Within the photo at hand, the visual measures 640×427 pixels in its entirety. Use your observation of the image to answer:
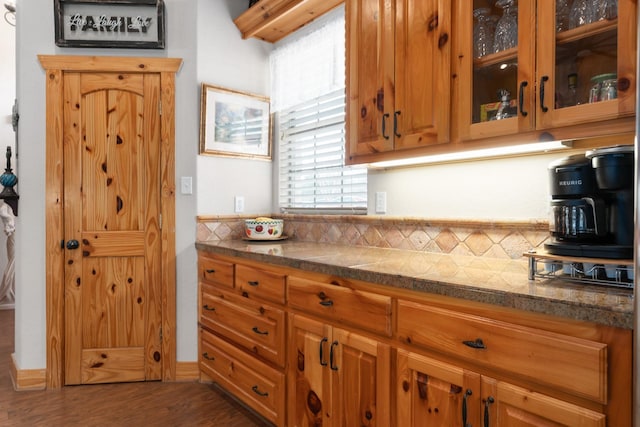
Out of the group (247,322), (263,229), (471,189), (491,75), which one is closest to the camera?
(491,75)

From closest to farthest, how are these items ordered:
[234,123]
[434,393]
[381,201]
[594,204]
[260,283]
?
[594,204], [434,393], [260,283], [381,201], [234,123]

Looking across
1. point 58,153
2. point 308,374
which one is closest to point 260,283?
point 308,374

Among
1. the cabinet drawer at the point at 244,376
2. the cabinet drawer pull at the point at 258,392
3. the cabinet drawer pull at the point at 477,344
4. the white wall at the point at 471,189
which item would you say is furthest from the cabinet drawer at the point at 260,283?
the cabinet drawer pull at the point at 477,344

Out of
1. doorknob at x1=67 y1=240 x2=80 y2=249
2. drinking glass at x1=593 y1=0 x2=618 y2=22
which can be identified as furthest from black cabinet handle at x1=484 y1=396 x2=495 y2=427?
doorknob at x1=67 y1=240 x2=80 y2=249

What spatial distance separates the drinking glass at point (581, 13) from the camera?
127 centimetres

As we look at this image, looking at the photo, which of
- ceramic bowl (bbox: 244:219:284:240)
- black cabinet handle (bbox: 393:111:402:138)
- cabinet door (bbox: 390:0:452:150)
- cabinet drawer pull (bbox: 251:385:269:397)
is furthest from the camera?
ceramic bowl (bbox: 244:219:284:240)

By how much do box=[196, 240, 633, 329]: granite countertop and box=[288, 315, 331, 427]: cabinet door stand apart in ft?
0.86

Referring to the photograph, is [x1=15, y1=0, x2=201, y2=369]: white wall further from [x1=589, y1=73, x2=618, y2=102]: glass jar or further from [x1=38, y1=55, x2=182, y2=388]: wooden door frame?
[x1=589, y1=73, x2=618, y2=102]: glass jar

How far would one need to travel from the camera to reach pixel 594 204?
1181 millimetres

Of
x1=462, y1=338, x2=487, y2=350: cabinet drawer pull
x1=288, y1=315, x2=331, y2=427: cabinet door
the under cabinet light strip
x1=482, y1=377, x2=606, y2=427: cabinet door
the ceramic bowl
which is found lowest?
x1=288, y1=315, x2=331, y2=427: cabinet door

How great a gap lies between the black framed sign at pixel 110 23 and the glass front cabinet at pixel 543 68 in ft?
6.31

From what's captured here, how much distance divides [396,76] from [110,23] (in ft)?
6.26

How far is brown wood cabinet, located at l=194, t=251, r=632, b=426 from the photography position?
0.98 metres

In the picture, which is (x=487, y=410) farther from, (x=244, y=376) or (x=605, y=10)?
(x=244, y=376)
